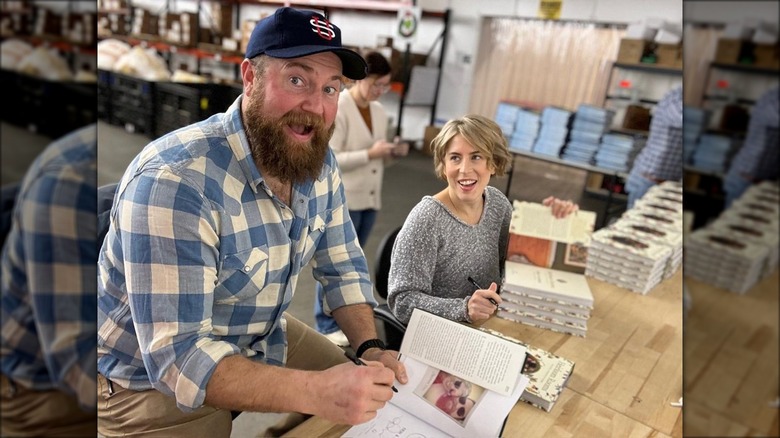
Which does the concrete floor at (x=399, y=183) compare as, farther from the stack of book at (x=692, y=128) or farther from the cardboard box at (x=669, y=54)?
the stack of book at (x=692, y=128)

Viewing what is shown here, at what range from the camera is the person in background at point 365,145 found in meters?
1.34

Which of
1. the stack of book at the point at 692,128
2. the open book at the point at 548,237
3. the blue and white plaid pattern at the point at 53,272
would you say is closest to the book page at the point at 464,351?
the open book at the point at 548,237

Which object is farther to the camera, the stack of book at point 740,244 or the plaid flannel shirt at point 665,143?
the plaid flannel shirt at point 665,143

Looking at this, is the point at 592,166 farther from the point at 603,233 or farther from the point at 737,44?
the point at 737,44

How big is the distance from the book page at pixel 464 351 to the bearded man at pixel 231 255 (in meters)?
0.08

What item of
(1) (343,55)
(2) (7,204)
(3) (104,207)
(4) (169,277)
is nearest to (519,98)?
(1) (343,55)

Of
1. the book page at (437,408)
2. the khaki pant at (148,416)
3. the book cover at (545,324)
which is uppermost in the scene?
the book cover at (545,324)

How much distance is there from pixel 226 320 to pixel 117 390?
0.30m

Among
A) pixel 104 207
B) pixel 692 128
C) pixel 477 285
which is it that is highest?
pixel 692 128

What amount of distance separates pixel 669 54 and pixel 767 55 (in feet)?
2.11

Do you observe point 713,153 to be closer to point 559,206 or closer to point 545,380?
point 559,206

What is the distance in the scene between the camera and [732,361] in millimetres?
529

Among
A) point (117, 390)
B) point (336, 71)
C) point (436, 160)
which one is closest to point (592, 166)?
point (436, 160)

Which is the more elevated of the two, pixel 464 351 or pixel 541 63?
pixel 541 63
